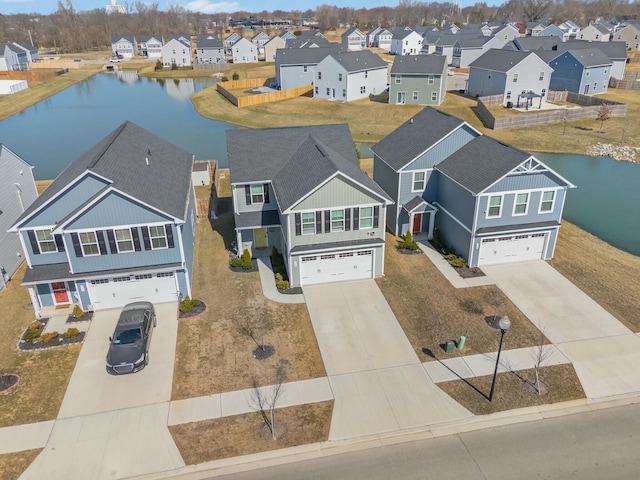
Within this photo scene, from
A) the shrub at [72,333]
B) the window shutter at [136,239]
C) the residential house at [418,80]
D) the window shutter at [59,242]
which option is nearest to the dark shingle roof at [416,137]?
the window shutter at [136,239]

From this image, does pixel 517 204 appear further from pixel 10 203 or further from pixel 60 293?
pixel 10 203

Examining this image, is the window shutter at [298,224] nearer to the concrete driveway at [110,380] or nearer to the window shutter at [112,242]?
the concrete driveway at [110,380]

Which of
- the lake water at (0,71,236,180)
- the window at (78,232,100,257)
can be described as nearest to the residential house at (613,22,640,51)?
the lake water at (0,71,236,180)

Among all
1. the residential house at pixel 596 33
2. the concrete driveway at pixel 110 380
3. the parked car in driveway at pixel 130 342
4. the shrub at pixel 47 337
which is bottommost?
the concrete driveway at pixel 110 380

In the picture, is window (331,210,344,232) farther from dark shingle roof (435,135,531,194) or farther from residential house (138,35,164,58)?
residential house (138,35,164,58)

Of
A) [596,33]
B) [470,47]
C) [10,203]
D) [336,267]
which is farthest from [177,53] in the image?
[336,267]

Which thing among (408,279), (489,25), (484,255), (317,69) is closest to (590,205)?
(484,255)
